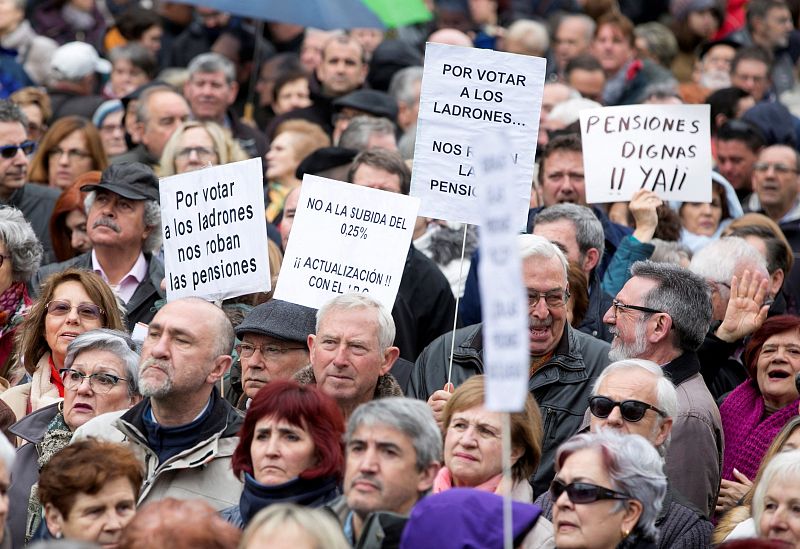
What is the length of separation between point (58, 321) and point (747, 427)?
3.49 metres

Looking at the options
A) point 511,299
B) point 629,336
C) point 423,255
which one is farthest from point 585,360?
point 511,299

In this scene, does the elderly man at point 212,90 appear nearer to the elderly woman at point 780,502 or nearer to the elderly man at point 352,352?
the elderly man at point 352,352

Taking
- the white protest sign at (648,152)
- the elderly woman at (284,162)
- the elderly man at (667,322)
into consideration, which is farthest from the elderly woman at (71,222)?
the elderly man at (667,322)

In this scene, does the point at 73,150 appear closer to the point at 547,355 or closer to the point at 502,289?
the point at 547,355

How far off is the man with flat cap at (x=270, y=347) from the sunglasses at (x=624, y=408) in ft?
5.50

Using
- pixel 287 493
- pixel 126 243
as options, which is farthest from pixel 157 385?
pixel 126 243

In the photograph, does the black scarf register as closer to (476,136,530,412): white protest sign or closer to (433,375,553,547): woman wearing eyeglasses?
(433,375,553,547): woman wearing eyeglasses

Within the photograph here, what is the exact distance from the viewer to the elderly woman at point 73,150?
11.6 m

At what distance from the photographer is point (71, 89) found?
1412cm

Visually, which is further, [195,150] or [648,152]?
[195,150]

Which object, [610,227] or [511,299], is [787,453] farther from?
[610,227]

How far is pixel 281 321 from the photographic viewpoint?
320 inches

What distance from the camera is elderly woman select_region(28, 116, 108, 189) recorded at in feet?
38.1

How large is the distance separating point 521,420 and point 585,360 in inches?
47.4
